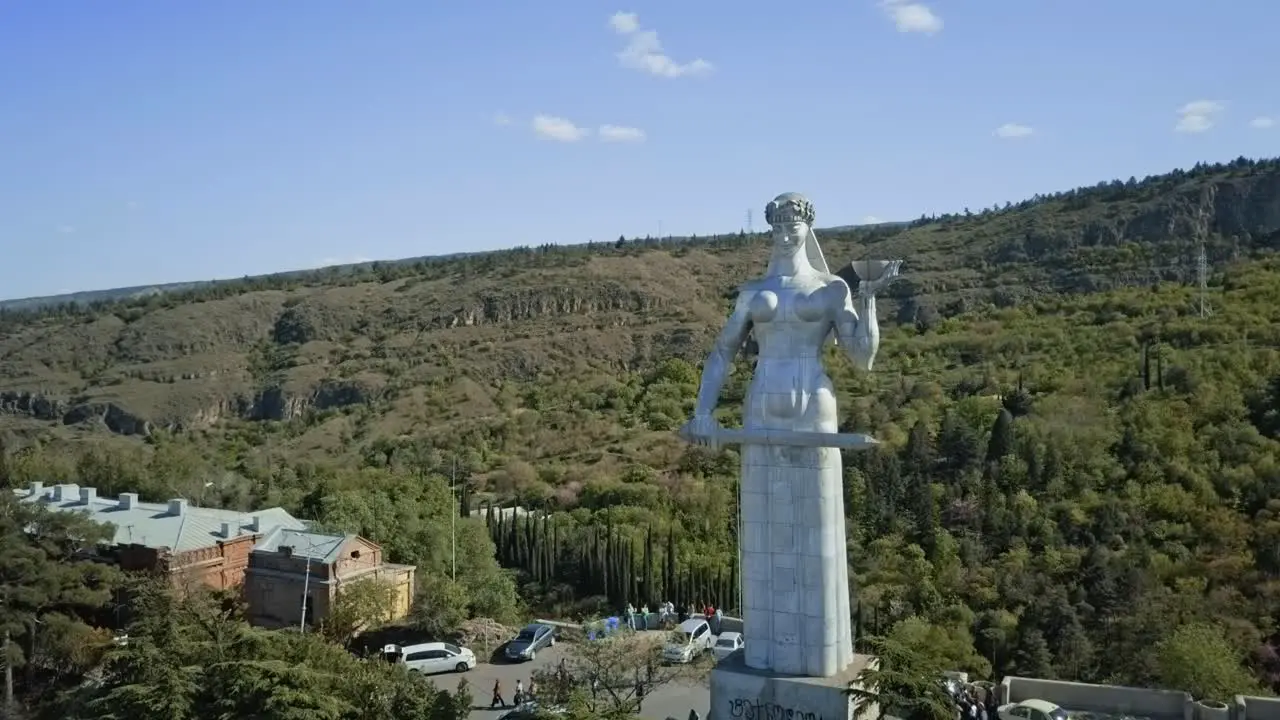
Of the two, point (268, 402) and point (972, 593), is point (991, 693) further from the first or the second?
point (268, 402)

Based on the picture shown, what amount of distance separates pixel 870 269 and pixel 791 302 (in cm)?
115

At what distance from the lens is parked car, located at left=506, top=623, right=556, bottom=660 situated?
26734 mm

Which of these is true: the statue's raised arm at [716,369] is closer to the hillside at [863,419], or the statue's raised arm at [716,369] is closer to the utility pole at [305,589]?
the hillside at [863,419]

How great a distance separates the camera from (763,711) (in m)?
12.5

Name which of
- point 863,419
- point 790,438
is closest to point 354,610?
point 790,438

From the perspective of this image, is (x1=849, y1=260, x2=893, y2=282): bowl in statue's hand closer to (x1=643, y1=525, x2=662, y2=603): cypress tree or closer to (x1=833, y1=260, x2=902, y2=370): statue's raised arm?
(x1=833, y1=260, x2=902, y2=370): statue's raised arm

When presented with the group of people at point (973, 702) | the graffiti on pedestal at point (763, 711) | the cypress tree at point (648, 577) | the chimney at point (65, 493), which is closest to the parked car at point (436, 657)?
the cypress tree at point (648, 577)

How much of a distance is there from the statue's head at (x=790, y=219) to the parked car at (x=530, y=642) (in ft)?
55.5

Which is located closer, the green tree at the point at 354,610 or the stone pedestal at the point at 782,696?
the stone pedestal at the point at 782,696

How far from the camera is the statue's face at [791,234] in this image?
516 inches

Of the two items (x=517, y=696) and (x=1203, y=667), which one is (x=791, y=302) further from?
(x=1203, y=667)

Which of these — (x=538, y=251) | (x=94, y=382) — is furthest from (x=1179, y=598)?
(x=538, y=251)

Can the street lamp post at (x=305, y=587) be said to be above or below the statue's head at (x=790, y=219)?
below

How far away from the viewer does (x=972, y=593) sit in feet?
97.7
